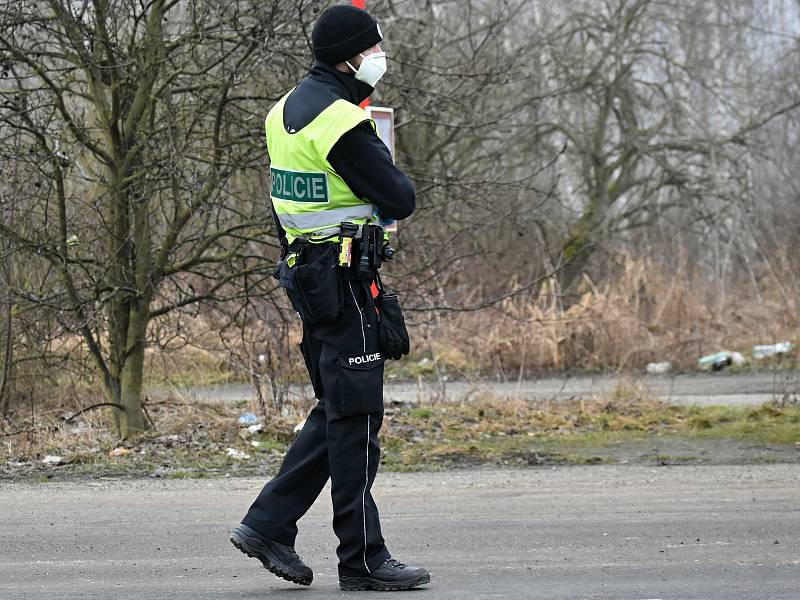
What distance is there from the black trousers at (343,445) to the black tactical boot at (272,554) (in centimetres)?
3

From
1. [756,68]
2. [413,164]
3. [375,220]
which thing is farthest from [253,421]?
[756,68]

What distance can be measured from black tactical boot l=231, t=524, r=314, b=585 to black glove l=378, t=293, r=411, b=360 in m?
0.89

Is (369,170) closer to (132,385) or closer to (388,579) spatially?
(388,579)

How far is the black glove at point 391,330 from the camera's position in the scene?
15.8 ft

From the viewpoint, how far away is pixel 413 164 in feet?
39.1

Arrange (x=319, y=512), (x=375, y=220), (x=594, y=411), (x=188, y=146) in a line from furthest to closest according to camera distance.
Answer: (x=594, y=411) < (x=188, y=146) < (x=319, y=512) < (x=375, y=220)

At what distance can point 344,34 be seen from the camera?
485cm

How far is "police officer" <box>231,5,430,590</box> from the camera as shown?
4.70m

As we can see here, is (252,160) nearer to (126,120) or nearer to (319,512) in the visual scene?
(126,120)

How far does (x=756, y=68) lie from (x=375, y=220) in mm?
26159

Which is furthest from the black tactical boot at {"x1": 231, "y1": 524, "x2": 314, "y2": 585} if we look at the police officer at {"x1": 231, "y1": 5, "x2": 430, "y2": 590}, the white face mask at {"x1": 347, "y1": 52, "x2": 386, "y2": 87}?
the white face mask at {"x1": 347, "y1": 52, "x2": 386, "y2": 87}

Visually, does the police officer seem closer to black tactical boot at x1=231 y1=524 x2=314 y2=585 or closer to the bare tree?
black tactical boot at x1=231 y1=524 x2=314 y2=585

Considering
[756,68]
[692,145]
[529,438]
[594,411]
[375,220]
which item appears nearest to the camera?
[375,220]

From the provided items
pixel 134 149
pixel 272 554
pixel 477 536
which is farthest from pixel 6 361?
pixel 272 554
